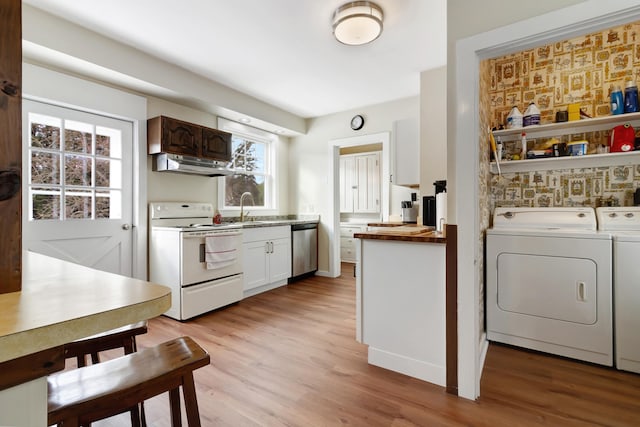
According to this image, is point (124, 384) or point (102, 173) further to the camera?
point (102, 173)

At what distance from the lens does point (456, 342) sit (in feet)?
5.78

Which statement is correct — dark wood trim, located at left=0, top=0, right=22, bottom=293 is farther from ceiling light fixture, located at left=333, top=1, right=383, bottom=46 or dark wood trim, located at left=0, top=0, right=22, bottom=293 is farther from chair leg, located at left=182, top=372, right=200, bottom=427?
ceiling light fixture, located at left=333, top=1, right=383, bottom=46

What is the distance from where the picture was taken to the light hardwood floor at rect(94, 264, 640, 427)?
1.55 metres

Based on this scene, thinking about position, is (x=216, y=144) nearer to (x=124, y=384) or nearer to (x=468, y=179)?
(x=468, y=179)

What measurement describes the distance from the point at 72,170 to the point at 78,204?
12.4 inches

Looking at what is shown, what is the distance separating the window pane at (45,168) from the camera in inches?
100.0

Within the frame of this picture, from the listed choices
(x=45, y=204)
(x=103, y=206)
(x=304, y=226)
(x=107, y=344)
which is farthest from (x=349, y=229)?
(x=107, y=344)

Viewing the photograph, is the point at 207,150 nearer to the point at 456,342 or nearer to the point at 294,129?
the point at 294,129

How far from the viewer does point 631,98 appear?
2229 mm

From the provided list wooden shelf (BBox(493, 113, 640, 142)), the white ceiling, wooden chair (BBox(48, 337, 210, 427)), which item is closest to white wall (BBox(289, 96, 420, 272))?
the white ceiling

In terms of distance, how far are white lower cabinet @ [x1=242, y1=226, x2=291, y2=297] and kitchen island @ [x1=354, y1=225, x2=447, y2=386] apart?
6.27 ft

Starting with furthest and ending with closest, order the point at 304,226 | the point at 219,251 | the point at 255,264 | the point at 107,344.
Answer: the point at 304,226
the point at 255,264
the point at 219,251
the point at 107,344

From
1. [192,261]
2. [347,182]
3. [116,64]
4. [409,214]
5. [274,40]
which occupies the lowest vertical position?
[192,261]

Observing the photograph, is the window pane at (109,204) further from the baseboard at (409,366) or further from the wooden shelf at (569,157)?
the wooden shelf at (569,157)
